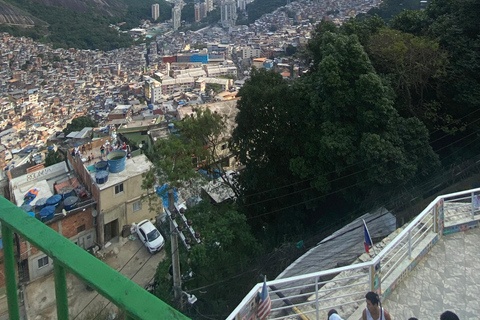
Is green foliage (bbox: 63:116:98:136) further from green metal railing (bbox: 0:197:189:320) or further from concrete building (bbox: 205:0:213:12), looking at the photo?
concrete building (bbox: 205:0:213:12)

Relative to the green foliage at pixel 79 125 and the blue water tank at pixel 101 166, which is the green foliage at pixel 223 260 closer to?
the blue water tank at pixel 101 166

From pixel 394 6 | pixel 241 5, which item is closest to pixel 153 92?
pixel 394 6

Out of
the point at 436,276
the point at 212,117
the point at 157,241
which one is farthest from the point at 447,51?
the point at 157,241

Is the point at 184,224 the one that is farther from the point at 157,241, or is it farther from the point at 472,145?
the point at 472,145

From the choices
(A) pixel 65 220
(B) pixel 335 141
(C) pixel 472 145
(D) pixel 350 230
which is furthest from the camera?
(A) pixel 65 220

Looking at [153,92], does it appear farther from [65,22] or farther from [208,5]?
[208,5]

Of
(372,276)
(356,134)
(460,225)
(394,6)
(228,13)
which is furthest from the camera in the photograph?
(228,13)
